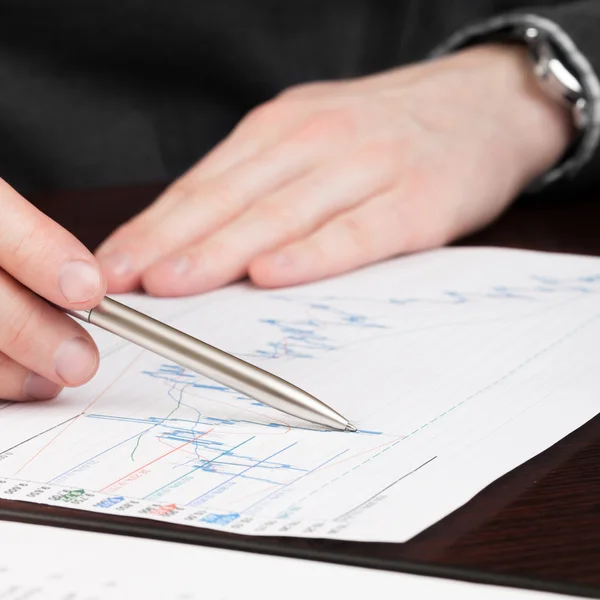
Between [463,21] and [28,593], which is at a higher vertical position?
[463,21]

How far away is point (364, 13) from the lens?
1094 millimetres

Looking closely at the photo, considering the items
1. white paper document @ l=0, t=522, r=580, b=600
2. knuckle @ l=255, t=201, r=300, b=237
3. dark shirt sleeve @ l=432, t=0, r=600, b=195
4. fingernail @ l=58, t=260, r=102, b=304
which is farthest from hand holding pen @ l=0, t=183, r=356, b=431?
dark shirt sleeve @ l=432, t=0, r=600, b=195

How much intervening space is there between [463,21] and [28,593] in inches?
37.5

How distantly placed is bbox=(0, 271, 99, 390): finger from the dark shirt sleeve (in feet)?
1.63

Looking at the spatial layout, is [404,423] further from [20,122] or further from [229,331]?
[20,122]

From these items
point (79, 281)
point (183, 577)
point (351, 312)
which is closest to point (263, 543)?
point (183, 577)

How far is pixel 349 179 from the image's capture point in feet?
2.28

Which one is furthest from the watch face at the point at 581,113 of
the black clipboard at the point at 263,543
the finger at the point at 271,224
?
the black clipboard at the point at 263,543

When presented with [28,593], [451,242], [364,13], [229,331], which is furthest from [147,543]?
[364,13]

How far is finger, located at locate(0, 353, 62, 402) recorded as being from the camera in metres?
0.42

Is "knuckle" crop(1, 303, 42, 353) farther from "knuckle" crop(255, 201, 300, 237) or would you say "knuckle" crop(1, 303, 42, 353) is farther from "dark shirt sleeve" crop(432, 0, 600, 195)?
"dark shirt sleeve" crop(432, 0, 600, 195)

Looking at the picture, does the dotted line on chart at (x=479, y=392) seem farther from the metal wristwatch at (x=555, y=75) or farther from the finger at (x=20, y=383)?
the metal wristwatch at (x=555, y=75)

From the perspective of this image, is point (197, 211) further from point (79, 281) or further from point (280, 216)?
point (79, 281)

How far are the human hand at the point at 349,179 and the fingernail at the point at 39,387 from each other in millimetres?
166
